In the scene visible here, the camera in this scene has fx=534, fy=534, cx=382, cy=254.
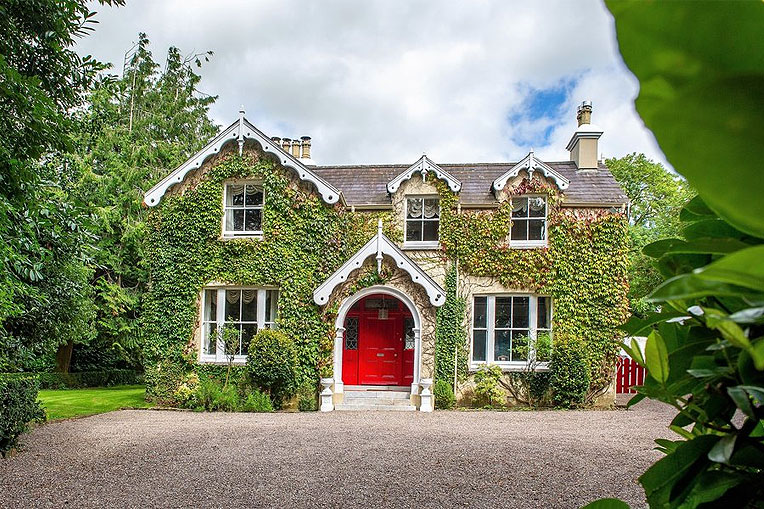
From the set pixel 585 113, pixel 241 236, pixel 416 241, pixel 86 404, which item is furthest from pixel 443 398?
pixel 585 113

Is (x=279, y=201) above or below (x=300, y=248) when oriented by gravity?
above

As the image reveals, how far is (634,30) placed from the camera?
0.99 feet

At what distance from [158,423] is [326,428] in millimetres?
3284

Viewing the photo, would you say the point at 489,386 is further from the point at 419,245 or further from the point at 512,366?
the point at 419,245

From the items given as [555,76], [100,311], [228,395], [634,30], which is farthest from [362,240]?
[634,30]

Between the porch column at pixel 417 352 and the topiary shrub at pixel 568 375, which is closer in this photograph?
the topiary shrub at pixel 568 375

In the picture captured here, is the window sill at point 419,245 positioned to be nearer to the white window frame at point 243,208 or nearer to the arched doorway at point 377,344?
the arched doorway at point 377,344

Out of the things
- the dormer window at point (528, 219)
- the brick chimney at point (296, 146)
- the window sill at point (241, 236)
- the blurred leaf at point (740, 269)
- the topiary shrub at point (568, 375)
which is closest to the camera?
the blurred leaf at point (740, 269)

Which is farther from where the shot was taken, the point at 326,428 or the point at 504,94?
the point at 504,94

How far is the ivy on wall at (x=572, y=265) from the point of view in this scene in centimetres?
1305

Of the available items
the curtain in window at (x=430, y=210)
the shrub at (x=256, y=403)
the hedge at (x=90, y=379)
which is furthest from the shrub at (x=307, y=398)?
the hedge at (x=90, y=379)

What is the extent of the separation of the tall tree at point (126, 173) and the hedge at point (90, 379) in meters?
0.73

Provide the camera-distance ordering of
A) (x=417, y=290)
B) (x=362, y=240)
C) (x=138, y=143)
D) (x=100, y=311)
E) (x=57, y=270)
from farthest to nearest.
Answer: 1. (x=138, y=143)
2. (x=100, y=311)
3. (x=362, y=240)
4. (x=417, y=290)
5. (x=57, y=270)

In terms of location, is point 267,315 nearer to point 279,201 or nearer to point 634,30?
point 279,201
